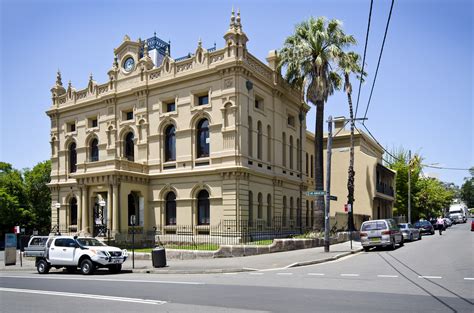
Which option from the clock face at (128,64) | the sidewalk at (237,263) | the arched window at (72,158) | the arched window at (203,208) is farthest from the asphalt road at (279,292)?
the arched window at (72,158)

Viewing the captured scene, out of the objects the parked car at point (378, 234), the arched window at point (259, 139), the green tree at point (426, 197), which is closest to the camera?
the parked car at point (378, 234)

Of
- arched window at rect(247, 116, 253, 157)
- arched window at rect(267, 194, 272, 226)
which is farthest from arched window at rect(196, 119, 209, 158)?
arched window at rect(267, 194, 272, 226)

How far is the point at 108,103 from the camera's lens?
1335 inches

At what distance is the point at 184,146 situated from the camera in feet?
98.0

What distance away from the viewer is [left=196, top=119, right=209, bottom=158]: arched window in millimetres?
29500

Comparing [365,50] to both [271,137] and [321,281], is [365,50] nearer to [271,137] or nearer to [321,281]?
[321,281]

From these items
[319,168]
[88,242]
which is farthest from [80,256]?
[319,168]

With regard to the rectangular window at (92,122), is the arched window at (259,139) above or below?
below

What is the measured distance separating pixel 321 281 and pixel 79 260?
1059 centimetres

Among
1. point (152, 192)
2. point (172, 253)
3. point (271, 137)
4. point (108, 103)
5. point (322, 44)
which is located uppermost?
point (322, 44)

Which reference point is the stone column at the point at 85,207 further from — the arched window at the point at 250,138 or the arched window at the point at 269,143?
the arched window at the point at 269,143

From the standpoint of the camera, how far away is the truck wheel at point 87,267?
61.2ft

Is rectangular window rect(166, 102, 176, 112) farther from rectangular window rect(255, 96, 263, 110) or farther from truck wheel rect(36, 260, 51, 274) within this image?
truck wheel rect(36, 260, 51, 274)

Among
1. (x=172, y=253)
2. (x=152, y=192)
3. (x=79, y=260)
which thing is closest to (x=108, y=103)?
(x=152, y=192)
